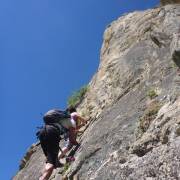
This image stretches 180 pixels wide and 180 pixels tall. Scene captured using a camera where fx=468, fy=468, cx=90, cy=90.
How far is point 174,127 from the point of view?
9766 mm

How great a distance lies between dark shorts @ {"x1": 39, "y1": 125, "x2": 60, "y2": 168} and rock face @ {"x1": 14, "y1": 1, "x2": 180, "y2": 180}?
0.51 meters

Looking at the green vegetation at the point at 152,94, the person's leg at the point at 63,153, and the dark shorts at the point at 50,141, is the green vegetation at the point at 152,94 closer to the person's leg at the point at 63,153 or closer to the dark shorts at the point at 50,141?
the dark shorts at the point at 50,141

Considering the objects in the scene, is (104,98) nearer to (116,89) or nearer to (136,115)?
(116,89)

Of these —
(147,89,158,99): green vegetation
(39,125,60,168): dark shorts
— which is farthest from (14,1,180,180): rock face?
(39,125,60,168): dark shorts

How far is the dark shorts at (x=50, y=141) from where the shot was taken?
46.7 feet

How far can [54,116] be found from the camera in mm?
14859

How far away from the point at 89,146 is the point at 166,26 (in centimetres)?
624

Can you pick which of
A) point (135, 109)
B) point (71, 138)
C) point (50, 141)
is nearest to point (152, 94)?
point (135, 109)

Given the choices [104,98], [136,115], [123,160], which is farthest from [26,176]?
[123,160]

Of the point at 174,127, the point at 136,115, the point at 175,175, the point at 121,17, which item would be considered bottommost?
the point at 175,175

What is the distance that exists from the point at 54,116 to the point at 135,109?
2990 millimetres

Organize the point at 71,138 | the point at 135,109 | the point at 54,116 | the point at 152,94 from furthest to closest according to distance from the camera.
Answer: the point at 71,138 < the point at 54,116 < the point at 135,109 < the point at 152,94

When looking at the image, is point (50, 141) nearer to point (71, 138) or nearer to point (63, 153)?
point (63, 153)

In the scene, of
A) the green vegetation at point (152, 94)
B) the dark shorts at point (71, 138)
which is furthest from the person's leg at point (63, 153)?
A: the green vegetation at point (152, 94)
